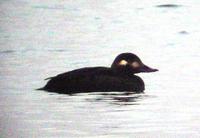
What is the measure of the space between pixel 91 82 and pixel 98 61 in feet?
4.67

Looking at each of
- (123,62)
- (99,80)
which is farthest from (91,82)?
(123,62)

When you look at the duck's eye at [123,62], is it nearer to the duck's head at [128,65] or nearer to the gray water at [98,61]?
the duck's head at [128,65]

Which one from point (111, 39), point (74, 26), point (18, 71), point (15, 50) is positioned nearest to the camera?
point (18, 71)

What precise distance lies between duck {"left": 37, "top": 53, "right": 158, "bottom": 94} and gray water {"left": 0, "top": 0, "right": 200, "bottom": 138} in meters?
0.14

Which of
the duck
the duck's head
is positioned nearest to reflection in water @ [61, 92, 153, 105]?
the duck

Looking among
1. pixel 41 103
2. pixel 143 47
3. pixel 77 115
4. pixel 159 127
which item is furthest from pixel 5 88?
pixel 143 47

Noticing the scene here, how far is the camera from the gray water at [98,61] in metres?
7.36

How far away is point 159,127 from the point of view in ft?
23.8

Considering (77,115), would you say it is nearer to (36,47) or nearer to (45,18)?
(36,47)

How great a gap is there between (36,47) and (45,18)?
78.4 inches

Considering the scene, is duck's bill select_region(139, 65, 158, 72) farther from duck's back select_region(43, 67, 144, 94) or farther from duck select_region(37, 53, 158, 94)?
duck's back select_region(43, 67, 144, 94)

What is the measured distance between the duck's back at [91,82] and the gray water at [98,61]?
0.14 m

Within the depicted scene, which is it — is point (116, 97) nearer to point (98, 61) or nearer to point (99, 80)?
point (99, 80)

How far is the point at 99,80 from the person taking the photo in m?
9.06
